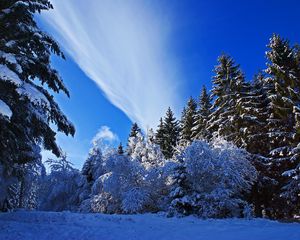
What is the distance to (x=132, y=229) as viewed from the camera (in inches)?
458

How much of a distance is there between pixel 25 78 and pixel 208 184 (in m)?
11.5

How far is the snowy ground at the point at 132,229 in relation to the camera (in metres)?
9.93

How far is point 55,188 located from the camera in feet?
96.5

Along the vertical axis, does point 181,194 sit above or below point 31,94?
below

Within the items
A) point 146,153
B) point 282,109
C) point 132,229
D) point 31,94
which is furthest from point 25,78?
point 146,153

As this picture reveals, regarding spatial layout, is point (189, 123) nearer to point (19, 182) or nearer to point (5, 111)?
point (19, 182)

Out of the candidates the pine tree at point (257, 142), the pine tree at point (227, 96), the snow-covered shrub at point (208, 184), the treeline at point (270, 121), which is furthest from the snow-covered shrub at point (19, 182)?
the pine tree at point (257, 142)

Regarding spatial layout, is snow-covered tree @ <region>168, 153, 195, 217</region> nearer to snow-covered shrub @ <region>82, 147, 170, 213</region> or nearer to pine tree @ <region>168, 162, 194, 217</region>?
pine tree @ <region>168, 162, 194, 217</region>

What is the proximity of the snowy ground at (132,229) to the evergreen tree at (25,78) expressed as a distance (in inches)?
92.6

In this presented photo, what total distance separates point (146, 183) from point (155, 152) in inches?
323

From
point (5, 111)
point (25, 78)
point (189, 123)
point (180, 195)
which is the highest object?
point (189, 123)

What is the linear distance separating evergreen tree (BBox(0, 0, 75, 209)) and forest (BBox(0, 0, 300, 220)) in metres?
0.03

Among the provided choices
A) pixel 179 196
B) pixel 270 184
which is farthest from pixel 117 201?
pixel 270 184

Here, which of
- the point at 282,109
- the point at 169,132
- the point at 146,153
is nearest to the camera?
the point at 282,109
